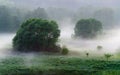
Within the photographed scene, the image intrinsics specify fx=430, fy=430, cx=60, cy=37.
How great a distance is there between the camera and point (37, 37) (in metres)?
31.5

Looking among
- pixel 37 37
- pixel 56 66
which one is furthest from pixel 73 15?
pixel 56 66

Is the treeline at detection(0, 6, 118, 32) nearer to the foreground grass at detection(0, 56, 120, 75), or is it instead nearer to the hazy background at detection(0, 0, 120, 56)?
the hazy background at detection(0, 0, 120, 56)

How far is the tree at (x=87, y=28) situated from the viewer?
3681 centimetres

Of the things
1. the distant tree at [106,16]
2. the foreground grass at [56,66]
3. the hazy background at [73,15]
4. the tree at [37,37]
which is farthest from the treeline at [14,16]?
the foreground grass at [56,66]

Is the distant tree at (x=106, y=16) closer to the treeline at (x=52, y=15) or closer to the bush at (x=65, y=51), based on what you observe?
the treeline at (x=52, y=15)

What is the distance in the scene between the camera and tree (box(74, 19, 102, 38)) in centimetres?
3681

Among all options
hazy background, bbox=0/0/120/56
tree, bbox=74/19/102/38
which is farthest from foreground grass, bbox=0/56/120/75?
tree, bbox=74/19/102/38

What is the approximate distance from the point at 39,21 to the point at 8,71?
31.6ft

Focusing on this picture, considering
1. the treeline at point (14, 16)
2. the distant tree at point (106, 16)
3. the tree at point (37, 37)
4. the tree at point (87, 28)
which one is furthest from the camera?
the distant tree at point (106, 16)

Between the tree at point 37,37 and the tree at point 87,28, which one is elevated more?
the tree at point 87,28

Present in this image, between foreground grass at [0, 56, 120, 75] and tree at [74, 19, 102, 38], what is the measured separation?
825 cm

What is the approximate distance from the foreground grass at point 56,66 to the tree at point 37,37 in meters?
2.20

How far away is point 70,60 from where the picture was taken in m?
27.9

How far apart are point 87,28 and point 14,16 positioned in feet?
28.7
